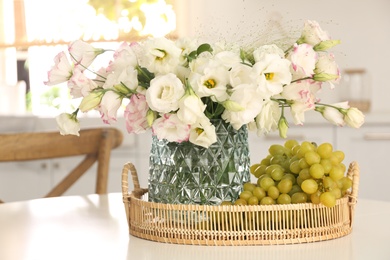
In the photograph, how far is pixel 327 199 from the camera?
49.1 inches

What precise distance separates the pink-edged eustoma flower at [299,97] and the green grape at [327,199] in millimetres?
125

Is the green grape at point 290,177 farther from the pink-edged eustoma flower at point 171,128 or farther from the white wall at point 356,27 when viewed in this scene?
the white wall at point 356,27

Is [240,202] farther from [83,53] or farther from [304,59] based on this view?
[83,53]

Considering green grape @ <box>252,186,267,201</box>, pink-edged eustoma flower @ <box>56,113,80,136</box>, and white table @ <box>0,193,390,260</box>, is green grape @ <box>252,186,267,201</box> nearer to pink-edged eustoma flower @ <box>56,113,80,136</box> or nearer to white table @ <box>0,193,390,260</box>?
white table @ <box>0,193,390,260</box>

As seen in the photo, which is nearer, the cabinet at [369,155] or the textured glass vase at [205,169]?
the textured glass vase at [205,169]

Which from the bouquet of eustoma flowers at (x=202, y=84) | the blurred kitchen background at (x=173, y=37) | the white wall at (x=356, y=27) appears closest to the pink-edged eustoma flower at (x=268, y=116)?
the bouquet of eustoma flowers at (x=202, y=84)

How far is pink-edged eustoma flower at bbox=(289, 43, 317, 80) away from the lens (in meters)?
1.21

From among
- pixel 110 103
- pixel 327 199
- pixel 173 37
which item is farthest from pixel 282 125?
pixel 173 37

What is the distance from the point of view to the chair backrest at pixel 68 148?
220 cm

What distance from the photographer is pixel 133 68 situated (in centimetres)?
126

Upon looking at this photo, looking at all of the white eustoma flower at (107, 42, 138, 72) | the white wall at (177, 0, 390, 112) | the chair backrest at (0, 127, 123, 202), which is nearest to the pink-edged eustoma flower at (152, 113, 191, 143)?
the white eustoma flower at (107, 42, 138, 72)

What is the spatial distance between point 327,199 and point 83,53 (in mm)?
466

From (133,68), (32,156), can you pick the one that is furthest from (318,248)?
(32,156)

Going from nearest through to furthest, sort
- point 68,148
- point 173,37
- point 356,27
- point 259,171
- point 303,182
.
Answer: point 303,182 < point 259,171 < point 68,148 < point 356,27 < point 173,37
